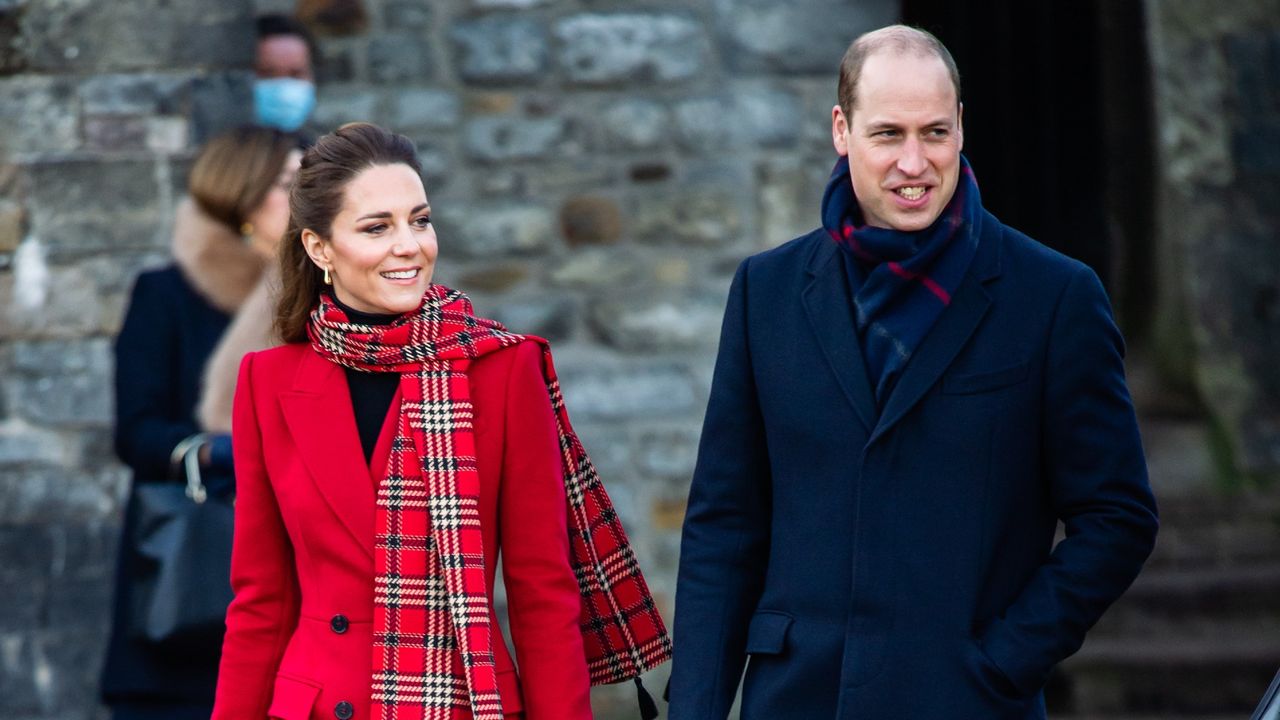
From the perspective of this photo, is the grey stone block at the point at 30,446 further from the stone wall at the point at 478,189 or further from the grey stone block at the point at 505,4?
the grey stone block at the point at 505,4

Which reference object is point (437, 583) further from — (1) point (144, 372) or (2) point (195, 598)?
(1) point (144, 372)

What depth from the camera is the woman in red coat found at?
306 cm

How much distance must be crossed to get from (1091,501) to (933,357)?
0.32 m

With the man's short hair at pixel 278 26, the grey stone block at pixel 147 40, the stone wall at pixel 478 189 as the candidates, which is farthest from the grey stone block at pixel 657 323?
the grey stone block at pixel 147 40

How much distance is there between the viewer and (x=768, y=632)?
3078 mm

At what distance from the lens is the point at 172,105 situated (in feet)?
20.1

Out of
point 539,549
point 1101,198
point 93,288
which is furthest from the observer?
point 1101,198

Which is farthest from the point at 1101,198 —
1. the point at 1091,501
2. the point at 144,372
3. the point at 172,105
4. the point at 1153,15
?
the point at 1091,501

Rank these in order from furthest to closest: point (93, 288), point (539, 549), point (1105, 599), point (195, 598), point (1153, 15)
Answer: point (1153, 15), point (93, 288), point (195, 598), point (539, 549), point (1105, 599)

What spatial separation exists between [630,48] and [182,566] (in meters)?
2.68

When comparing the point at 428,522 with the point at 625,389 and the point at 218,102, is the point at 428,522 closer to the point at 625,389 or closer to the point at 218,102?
the point at 625,389

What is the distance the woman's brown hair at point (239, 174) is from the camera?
177 inches

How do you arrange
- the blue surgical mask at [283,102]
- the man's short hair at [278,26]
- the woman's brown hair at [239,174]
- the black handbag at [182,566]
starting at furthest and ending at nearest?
the man's short hair at [278,26], the blue surgical mask at [283,102], the woman's brown hair at [239,174], the black handbag at [182,566]

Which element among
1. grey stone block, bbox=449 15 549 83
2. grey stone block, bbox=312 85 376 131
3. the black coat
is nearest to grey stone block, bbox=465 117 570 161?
grey stone block, bbox=449 15 549 83
